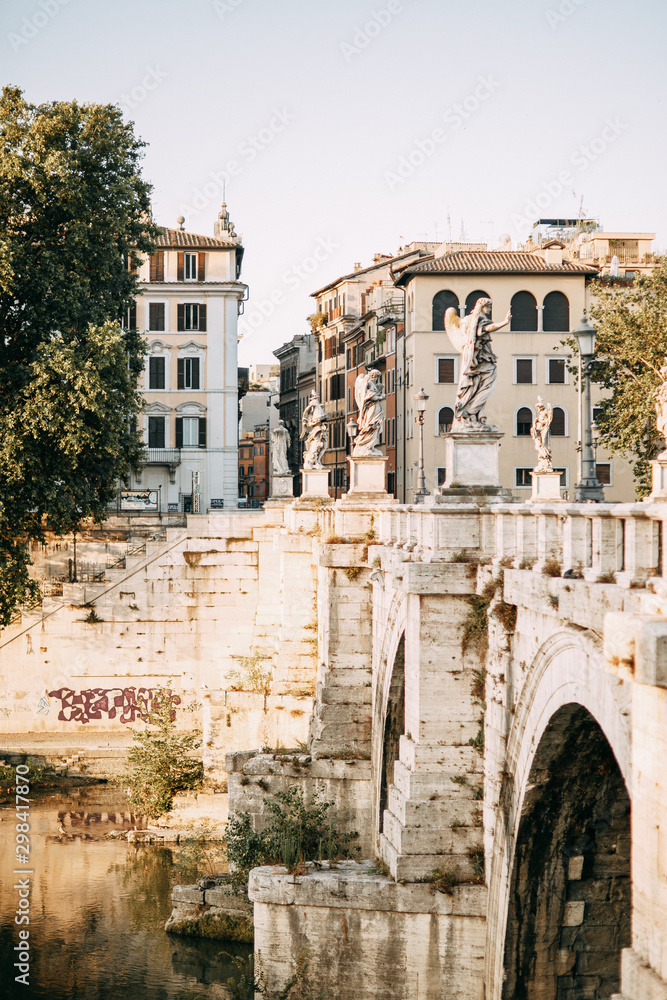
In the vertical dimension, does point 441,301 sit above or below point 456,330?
above

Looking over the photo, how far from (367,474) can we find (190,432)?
23.7 m

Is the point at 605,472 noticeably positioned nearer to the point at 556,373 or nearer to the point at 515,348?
the point at 556,373

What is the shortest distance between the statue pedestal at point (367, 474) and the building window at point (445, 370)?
25455mm

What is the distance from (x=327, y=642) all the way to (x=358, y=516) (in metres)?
2.14

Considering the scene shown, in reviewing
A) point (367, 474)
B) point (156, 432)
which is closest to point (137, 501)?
point (156, 432)

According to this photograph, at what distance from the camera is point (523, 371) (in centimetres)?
4497

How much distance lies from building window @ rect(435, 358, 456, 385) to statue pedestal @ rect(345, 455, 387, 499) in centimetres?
2545

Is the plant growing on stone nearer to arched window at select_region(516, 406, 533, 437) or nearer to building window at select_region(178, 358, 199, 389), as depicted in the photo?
building window at select_region(178, 358, 199, 389)

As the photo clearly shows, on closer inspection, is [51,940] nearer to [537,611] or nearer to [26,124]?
[537,611]

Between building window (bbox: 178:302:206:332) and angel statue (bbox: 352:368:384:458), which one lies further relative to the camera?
building window (bbox: 178:302:206:332)

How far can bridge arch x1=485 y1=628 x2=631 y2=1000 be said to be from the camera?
25.4ft

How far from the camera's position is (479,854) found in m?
12.1

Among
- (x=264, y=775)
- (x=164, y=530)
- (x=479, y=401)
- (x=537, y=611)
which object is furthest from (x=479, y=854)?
(x=164, y=530)

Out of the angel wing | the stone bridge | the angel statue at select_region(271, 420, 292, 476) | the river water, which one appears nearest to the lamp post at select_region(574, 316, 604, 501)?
the stone bridge
